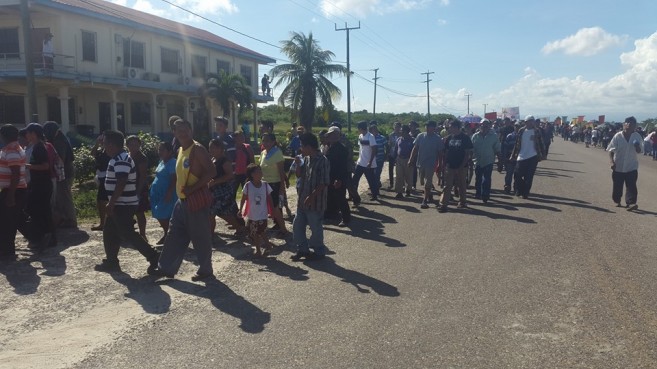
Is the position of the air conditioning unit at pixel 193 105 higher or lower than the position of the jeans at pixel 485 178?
higher

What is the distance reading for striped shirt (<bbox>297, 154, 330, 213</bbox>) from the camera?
277 inches

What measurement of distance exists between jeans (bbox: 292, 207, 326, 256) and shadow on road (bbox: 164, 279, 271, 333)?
1297 millimetres

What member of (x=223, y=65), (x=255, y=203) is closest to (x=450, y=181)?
(x=255, y=203)

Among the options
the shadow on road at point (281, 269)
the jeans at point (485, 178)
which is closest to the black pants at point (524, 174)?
the jeans at point (485, 178)

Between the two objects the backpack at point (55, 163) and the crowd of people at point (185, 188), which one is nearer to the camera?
the crowd of people at point (185, 188)

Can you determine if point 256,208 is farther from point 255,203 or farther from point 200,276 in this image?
point 200,276

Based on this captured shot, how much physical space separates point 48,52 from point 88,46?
3109 mm

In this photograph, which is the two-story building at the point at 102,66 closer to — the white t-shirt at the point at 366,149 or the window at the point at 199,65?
the window at the point at 199,65

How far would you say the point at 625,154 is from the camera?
1110 cm

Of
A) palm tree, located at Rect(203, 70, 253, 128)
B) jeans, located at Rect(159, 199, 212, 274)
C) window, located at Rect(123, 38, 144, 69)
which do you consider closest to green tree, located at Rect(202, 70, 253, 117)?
palm tree, located at Rect(203, 70, 253, 128)

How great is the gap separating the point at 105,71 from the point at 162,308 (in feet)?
76.6

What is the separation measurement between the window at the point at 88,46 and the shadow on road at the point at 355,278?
2185cm

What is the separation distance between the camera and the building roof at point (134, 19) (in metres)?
23.4

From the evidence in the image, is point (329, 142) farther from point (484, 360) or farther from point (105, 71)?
point (105, 71)
